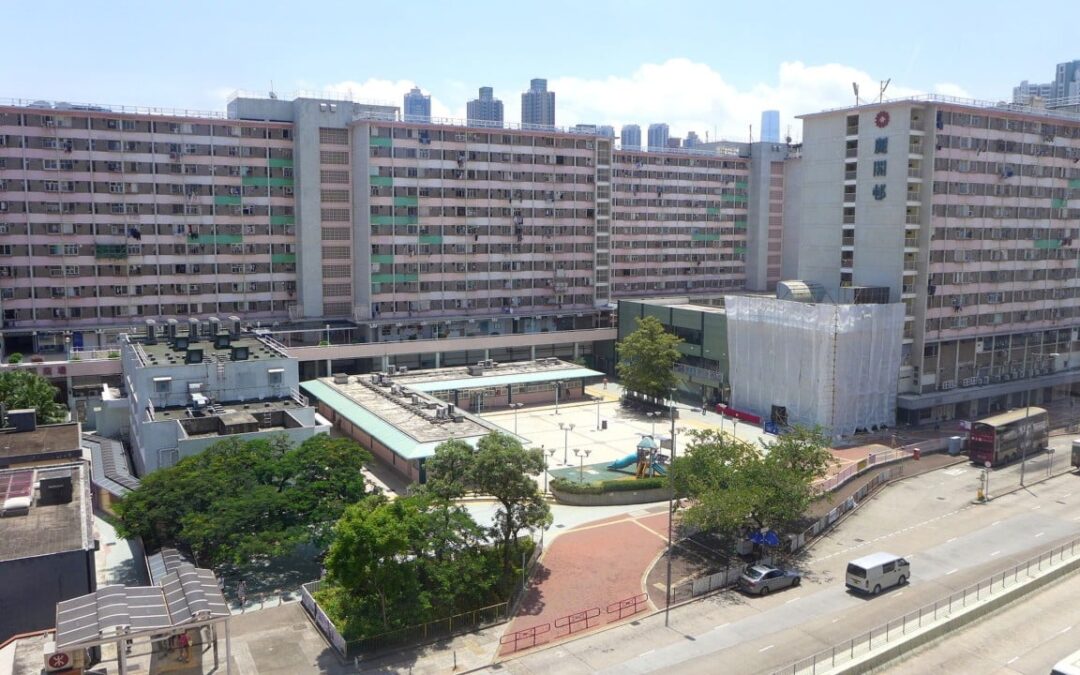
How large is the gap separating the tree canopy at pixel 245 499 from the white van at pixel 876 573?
2712 centimetres

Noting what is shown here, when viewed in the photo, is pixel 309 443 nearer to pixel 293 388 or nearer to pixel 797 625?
pixel 293 388

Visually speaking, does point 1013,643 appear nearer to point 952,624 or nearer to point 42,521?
point 952,624

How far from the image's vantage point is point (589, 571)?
157 feet

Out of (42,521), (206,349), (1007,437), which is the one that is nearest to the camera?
(42,521)

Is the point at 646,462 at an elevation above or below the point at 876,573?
above

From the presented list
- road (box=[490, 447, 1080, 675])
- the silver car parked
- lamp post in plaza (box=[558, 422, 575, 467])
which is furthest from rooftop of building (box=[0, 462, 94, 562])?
lamp post in plaza (box=[558, 422, 575, 467])

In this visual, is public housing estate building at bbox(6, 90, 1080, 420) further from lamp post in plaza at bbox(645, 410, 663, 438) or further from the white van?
the white van

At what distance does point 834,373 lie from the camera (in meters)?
74.3

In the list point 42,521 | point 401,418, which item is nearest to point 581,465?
point 401,418

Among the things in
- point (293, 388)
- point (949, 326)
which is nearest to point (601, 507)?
point (293, 388)

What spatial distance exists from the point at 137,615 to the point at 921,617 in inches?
1378

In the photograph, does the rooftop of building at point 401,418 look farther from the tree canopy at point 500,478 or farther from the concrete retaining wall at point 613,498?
the tree canopy at point 500,478

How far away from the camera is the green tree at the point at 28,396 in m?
64.8

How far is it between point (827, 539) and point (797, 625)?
13006mm
